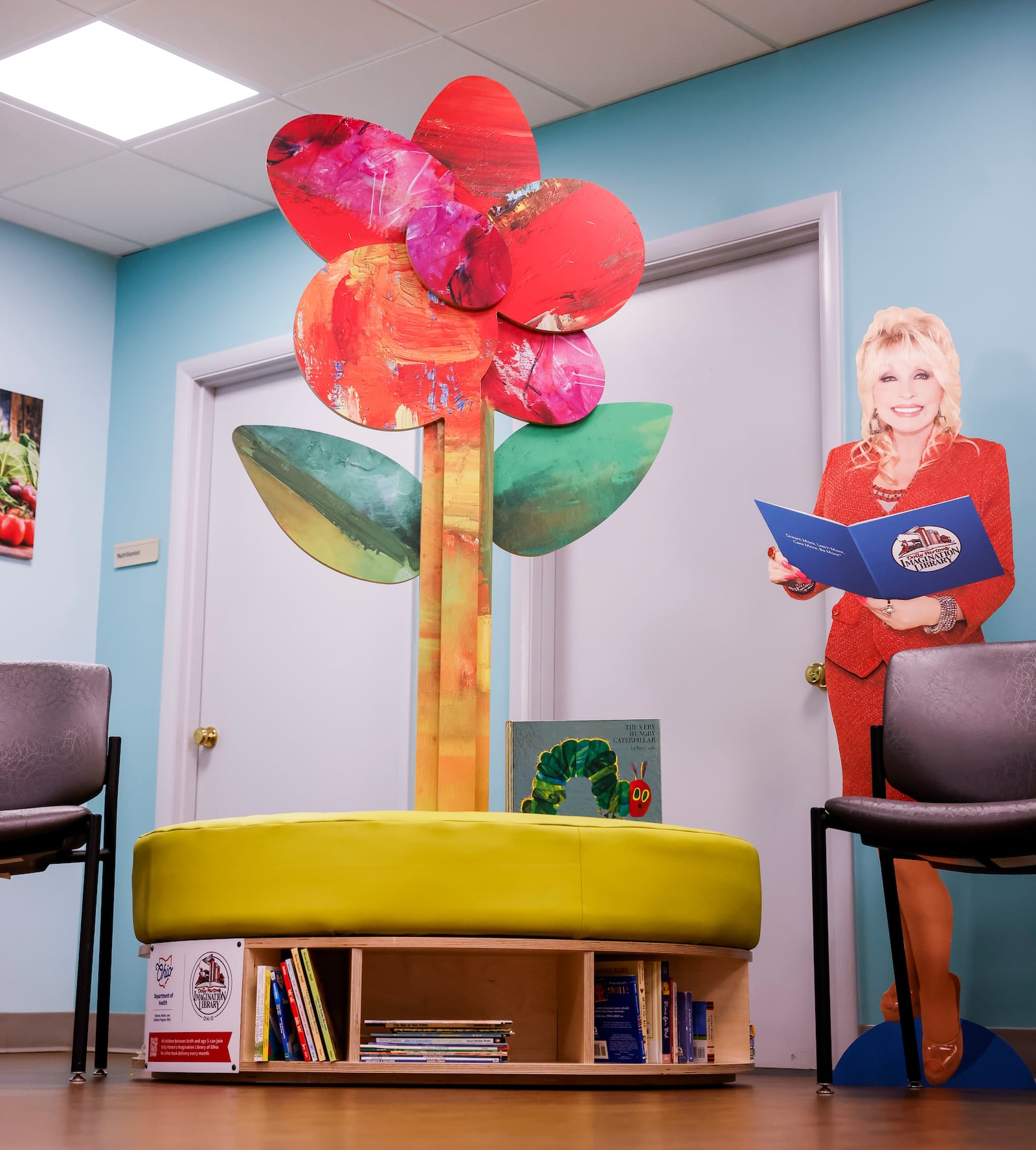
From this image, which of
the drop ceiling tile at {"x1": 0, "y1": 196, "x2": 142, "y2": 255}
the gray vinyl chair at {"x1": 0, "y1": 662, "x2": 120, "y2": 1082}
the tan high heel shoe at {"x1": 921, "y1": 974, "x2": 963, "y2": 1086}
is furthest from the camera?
the drop ceiling tile at {"x1": 0, "y1": 196, "x2": 142, "y2": 255}

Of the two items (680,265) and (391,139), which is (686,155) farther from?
(391,139)

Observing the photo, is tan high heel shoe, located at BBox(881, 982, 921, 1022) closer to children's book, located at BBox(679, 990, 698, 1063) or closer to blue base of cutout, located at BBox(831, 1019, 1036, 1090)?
blue base of cutout, located at BBox(831, 1019, 1036, 1090)

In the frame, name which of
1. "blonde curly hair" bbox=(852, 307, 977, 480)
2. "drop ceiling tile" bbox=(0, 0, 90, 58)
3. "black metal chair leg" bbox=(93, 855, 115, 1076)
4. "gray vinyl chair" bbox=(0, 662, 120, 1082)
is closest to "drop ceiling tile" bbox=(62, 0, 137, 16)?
"drop ceiling tile" bbox=(0, 0, 90, 58)

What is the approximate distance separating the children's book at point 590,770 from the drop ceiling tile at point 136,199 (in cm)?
242

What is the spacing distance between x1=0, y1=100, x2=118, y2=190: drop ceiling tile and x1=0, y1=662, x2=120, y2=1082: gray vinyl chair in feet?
6.57

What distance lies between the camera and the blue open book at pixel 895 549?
2725mm

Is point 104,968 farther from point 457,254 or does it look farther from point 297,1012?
point 457,254

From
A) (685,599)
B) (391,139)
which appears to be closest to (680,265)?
(685,599)

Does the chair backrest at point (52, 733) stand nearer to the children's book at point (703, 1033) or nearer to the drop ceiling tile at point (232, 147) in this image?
the children's book at point (703, 1033)

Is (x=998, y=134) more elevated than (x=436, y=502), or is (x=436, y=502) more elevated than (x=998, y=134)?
(x=998, y=134)

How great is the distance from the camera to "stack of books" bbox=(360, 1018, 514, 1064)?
234 centimetres

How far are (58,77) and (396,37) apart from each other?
102 centimetres

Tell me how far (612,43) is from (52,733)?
227 cm

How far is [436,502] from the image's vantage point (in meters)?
2.93
